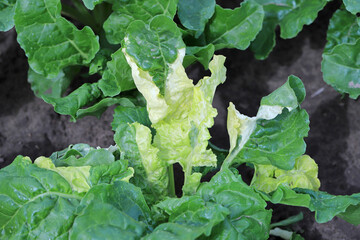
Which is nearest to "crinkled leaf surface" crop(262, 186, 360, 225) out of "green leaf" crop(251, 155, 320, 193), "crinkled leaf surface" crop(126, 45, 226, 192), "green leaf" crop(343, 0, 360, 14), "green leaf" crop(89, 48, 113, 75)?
"green leaf" crop(251, 155, 320, 193)

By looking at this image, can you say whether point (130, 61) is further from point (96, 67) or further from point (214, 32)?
point (214, 32)

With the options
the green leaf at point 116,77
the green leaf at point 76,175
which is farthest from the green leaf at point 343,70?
the green leaf at point 76,175

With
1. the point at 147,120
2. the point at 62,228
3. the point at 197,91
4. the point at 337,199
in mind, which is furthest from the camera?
the point at 147,120

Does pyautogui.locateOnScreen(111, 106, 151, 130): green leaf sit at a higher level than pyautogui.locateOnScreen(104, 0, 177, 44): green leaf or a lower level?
lower

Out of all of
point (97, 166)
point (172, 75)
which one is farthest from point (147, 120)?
Result: point (97, 166)

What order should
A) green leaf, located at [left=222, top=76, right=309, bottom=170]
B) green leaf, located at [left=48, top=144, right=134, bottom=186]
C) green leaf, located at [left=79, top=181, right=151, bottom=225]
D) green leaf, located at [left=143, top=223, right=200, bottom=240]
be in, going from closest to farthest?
green leaf, located at [left=143, top=223, right=200, bottom=240] < green leaf, located at [left=79, top=181, right=151, bottom=225] < green leaf, located at [left=48, top=144, right=134, bottom=186] < green leaf, located at [left=222, top=76, right=309, bottom=170]

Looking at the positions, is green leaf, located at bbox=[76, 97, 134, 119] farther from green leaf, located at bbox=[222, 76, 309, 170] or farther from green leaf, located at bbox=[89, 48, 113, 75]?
green leaf, located at bbox=[222, 76, 309, 170]

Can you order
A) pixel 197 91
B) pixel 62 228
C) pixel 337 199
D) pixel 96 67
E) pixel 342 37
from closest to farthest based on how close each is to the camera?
pixel 62 228 → pixel 337 199 → pixel 197 91 → pixel 96 67 → pixel 342 37

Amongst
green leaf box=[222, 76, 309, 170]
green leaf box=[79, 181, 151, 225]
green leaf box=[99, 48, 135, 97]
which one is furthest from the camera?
green leaf box=[99, 48, 135, 97]
